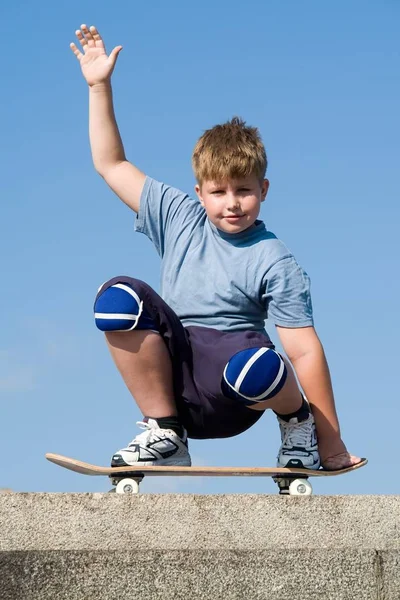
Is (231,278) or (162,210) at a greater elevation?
(162,210)

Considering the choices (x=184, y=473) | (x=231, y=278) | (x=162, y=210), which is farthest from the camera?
(x=162, y=210)

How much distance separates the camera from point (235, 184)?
173 inches

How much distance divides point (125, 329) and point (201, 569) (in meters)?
1.32

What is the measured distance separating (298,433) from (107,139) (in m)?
1.77

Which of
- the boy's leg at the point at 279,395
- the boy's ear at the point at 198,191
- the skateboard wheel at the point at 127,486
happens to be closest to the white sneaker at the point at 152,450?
the skateboard wheel at the point at 127,486

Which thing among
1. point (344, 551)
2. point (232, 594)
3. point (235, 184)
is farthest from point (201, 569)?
point (235, 184)

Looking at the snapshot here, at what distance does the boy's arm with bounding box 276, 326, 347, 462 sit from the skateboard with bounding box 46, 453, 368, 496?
0.81 feet

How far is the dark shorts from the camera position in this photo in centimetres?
423

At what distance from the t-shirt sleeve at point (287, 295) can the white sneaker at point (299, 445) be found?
1.46 feet

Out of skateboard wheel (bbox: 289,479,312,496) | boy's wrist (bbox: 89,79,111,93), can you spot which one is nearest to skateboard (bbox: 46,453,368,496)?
skateboard wheel (bbox: 289,479,312,496)

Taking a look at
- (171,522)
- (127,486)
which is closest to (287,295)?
(127,486)

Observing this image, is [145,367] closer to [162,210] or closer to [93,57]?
[162,210]

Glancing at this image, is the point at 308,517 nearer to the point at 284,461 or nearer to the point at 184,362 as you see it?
the point at 284,461

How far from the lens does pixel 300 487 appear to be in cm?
415
